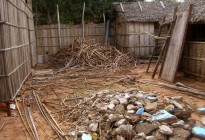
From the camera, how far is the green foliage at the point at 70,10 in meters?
18.0

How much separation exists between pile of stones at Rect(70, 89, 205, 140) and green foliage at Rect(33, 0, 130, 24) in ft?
41.4

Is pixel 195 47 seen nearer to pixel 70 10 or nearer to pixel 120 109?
pixel 120 109

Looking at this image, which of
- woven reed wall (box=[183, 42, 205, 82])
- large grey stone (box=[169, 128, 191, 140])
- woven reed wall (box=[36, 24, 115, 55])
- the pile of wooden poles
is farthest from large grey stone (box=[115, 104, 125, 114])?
woven reed wall (box=[36, 24, 115, 55])

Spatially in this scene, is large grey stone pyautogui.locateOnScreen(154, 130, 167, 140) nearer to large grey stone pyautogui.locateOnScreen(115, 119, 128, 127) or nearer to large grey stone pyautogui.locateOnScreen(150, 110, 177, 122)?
large grey stone pyautogui.locateOnScreen(150, 110, 177, 122)

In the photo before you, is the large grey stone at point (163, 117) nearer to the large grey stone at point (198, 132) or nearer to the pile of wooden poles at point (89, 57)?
the large grey stone at point (198, 132)

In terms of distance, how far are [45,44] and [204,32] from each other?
9.97 metres

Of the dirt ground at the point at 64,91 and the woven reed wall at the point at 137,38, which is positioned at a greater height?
the woven reed wall at the point at 137,38

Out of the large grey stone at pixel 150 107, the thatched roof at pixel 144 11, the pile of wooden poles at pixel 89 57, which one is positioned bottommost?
the large grey stone at pixel 150 107

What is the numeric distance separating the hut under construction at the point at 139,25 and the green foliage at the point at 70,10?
246 cm

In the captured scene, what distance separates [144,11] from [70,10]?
19.5ft

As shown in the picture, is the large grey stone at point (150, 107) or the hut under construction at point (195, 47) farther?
the hut under construction at point (195, 47)

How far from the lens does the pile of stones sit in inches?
176

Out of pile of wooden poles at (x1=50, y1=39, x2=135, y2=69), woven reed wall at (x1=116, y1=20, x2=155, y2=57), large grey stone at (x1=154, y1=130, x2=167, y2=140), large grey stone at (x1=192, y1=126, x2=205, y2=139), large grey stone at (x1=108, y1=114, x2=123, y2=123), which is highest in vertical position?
woven reed wall at (x1=116, y1=20, x2=155, y2=57)

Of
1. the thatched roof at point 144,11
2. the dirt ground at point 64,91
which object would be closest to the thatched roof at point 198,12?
the dirt ground at point 64,91
